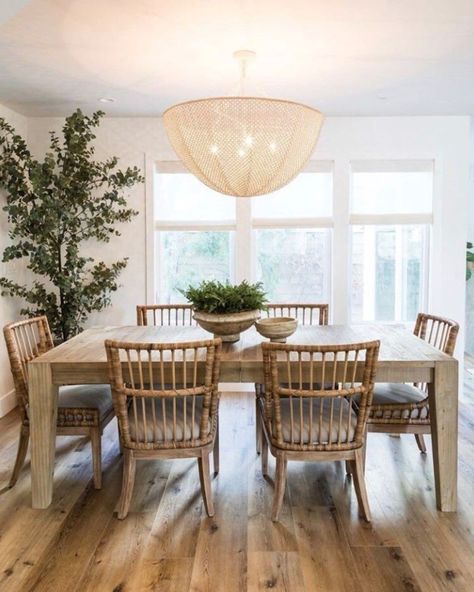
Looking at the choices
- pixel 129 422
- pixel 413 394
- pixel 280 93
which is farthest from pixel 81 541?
pixel 280 93

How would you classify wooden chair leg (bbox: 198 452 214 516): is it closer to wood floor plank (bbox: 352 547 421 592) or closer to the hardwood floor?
the hardwood floor

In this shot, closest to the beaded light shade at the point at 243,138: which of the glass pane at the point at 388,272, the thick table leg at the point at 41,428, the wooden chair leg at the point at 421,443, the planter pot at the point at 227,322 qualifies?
the planter pot at the point at 227,322

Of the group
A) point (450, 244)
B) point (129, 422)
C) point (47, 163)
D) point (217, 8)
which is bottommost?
point (129, 422)

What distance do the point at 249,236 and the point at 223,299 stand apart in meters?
1.98

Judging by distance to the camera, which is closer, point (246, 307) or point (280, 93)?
point (246, 307)

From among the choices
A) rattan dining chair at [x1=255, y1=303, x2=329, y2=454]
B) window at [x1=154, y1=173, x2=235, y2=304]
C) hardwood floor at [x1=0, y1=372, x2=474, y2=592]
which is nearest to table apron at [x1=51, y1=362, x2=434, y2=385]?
rattan dining chair at [x1=255, y1=303, x2=329, y2=454]

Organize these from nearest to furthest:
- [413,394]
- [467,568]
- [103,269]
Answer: [467,568] < [413,394] < [103,269]

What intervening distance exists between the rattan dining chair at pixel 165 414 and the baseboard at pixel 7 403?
2.20m

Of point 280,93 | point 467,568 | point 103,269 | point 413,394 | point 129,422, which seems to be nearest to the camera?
point 467,568

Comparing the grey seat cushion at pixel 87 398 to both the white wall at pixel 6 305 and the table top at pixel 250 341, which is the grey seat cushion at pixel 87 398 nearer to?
the table top at pixel 250 341

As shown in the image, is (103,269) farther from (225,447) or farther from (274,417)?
(274,417)

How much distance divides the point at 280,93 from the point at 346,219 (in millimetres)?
1371

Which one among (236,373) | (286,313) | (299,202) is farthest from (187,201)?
(236,373)

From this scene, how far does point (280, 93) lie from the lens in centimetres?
391
